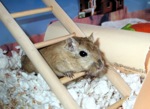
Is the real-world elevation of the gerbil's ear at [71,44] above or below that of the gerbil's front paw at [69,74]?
above

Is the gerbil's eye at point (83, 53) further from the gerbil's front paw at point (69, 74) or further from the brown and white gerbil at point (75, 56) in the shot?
the gerbil's front paw at point (69, 74)

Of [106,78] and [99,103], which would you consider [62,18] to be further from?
[99,103]

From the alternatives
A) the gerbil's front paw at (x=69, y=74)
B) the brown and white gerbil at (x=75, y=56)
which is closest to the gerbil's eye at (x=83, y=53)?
the brown and white gerbil at (x=75, y=56)

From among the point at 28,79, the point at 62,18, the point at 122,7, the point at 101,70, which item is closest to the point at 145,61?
the point at 101,70

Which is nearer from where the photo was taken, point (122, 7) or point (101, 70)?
point (101, 70)

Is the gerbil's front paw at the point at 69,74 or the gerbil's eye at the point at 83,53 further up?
the gerbil's eye at the point at 83,53

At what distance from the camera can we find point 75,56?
1718 mm

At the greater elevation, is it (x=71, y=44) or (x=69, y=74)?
(x=71, y=44)

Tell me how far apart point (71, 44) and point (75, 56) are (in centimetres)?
9

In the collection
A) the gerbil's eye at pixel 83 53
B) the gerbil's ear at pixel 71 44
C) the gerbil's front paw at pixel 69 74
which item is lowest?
the gerbil's front paw at pixel 69 74

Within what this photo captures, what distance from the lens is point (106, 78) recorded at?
74.1 inches

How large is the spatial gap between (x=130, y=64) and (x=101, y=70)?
0.24m

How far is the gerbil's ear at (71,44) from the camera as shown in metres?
1.64

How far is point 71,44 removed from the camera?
1672 millimetres
